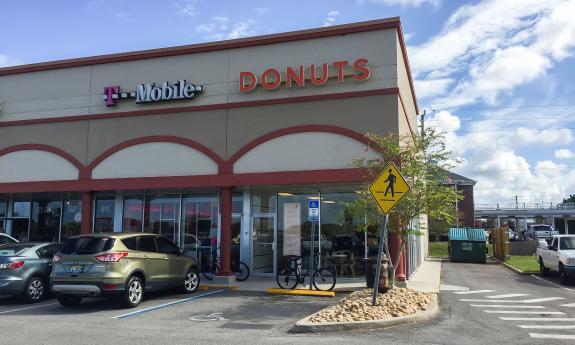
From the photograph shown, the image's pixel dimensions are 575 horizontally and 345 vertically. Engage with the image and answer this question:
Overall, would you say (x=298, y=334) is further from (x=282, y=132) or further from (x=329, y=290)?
(x=282, y=132)

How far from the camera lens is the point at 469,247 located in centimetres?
2655

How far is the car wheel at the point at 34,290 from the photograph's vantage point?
40.4ft

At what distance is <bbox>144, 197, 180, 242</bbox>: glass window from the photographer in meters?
19.3

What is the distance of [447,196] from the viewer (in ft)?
39.5

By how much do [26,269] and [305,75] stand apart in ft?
31.8

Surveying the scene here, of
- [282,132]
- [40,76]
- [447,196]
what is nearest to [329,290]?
[447,196]

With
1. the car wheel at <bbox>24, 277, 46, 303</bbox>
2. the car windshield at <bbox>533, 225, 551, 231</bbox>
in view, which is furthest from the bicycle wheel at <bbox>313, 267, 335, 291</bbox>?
the car windshield at <bbox>533, 225, 551, 231</bbox>

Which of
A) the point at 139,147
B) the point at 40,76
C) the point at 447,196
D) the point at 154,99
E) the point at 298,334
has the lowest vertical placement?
the point at 298,334

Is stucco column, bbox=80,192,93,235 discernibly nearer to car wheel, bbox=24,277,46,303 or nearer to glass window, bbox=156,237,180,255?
car wheel, bbox=24,277,46,303

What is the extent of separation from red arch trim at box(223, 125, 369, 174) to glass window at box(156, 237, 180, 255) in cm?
398

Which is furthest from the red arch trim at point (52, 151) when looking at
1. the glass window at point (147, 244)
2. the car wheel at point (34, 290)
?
the glass window at point (147, 244)

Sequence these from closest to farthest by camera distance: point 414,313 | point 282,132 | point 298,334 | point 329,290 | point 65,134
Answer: point 298,334 < point 414,313 < point 329,290 < point 282,132 < point 65,134

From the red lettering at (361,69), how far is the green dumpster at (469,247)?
14.5 m

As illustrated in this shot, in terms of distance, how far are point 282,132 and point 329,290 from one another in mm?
5294
